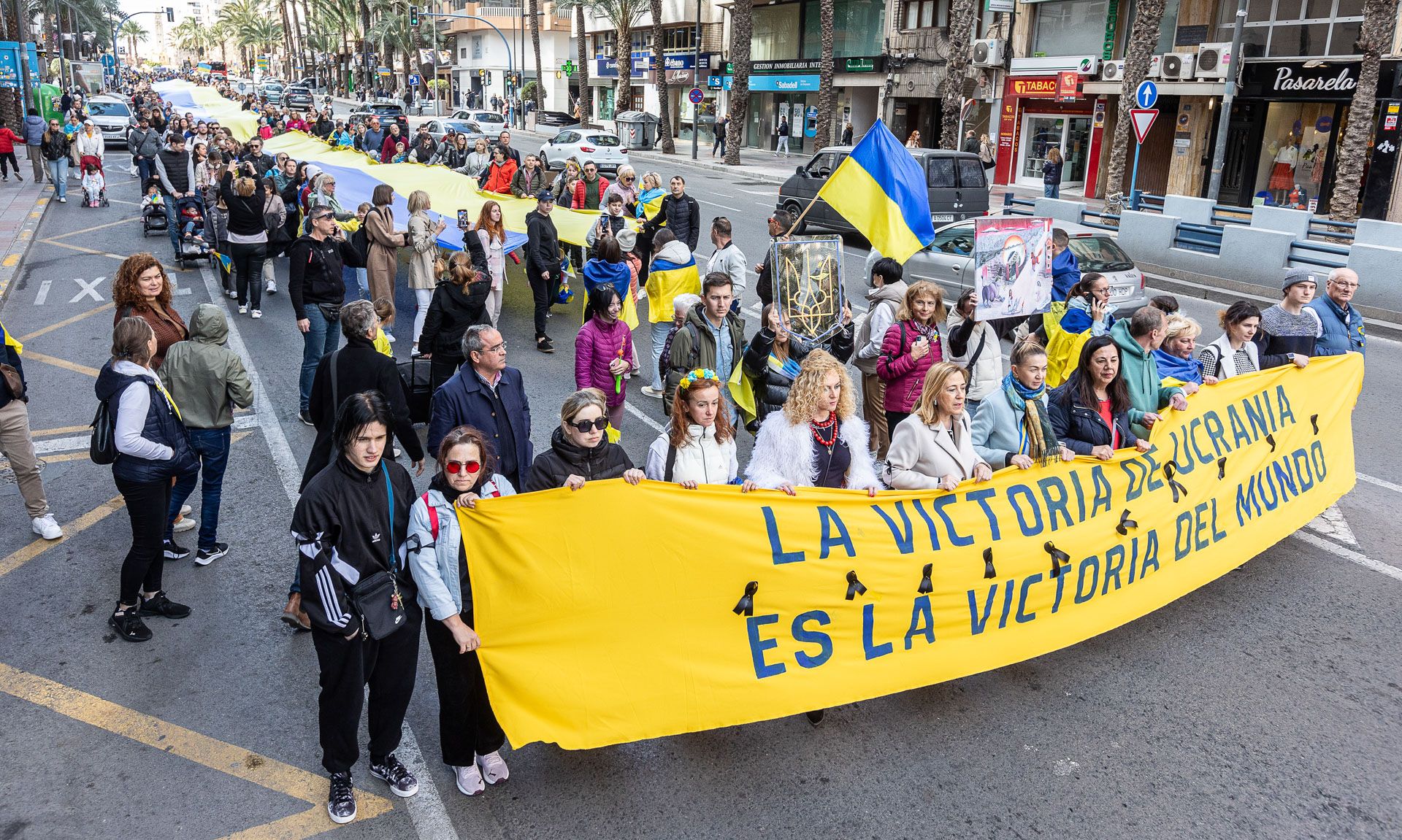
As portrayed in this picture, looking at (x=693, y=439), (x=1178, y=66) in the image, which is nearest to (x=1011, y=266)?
(x=693, y=439)

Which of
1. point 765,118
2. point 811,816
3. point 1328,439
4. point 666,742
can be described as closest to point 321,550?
point 666,742

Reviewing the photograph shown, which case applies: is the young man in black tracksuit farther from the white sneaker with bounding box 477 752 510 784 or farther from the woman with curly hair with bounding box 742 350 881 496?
the woman with curly hair with bounding box 742 350 881 496

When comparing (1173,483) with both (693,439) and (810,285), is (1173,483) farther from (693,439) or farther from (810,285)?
(810,285)

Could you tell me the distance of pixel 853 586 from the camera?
4523mm

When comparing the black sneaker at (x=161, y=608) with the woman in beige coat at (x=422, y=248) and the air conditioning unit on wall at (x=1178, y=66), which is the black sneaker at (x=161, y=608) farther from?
the air conditioning unit on wall at (x=1178, y=66)

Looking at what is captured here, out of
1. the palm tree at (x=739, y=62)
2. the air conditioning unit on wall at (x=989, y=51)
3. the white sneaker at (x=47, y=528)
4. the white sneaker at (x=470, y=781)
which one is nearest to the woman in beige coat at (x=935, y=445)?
the white sneaker at (x=470, y=781)

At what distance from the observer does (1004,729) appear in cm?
475

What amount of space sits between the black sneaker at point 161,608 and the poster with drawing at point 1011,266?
5.28 meters

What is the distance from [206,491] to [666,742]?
134 inches

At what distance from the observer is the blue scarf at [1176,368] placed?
6504mm

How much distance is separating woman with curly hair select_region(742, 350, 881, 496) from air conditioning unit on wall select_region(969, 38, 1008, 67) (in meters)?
32.3

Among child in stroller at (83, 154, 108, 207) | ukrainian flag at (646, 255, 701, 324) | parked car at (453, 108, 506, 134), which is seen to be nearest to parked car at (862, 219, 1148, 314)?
ukrainian flag at (646, 255, 701, 324)

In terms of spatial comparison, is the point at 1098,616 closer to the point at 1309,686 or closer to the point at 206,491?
the point at 1309,686

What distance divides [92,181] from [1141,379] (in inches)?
913
